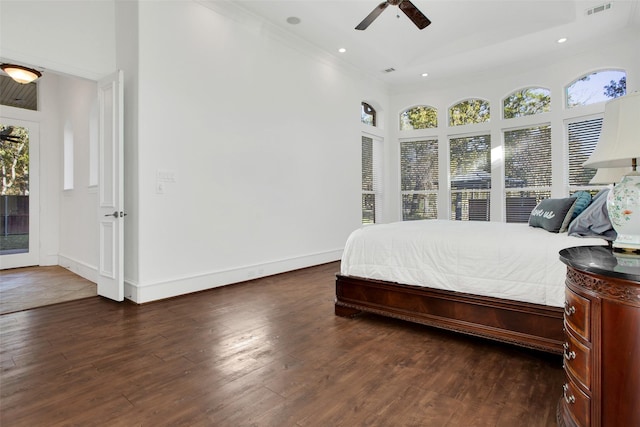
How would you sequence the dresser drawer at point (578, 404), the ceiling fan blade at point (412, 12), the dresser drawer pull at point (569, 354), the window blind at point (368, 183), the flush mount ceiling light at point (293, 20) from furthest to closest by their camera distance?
the window blind at point (368, 183) < the flush mount ceiling light at point (293, 20) < the ceiling fan blade at point (412, 12) < the dresser drawer pull at point (569, 354) < the dresser drawer at point (578, 404)

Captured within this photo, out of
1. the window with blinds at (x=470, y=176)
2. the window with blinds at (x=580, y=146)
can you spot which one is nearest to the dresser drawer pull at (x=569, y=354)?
the window with blinds at (x=580, y=146)

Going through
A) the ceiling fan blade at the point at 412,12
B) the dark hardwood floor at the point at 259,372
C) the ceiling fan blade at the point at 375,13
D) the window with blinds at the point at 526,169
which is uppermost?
the ceiling fan blade at the point at 375,13

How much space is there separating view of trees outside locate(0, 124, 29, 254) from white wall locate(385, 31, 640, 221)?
20.9 ft

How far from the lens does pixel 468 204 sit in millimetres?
6523

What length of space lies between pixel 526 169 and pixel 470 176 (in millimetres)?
933

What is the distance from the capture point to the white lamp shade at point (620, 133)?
1327mm

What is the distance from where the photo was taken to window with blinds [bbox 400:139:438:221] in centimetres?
691

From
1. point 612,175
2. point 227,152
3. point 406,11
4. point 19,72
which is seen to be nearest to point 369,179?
point 227,152

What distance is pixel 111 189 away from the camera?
348cm

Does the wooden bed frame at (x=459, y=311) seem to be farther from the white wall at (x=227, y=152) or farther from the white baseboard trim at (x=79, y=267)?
the white baseboard trim at (x=79, y=267)

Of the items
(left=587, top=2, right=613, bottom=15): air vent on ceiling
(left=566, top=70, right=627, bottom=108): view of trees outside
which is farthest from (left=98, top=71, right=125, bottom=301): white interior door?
(left=566, top=70, right=627, bottom=108): view of trees outside

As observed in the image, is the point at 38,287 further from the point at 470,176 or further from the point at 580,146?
the point at 580,146

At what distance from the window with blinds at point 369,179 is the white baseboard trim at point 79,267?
14.4ft

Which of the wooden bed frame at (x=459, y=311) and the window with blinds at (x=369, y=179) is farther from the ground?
the window with blinds at (x=369, y=179)
